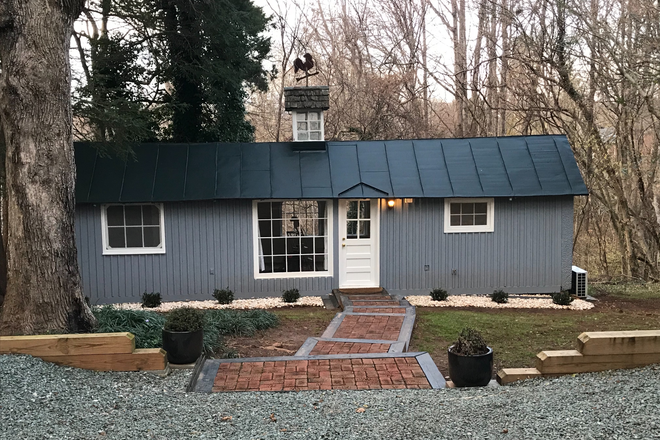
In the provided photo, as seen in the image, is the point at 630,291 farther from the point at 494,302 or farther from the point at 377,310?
the point at 377,310

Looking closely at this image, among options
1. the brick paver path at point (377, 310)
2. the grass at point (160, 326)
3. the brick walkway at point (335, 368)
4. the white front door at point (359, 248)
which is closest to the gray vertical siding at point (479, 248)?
the white front door at point (359, 248)

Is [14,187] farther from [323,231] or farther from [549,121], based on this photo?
[549,121]

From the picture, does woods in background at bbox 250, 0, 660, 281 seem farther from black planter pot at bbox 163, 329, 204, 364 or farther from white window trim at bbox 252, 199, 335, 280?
black planter pot at bbox 163, 329, 204, 364

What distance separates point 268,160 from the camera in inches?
382

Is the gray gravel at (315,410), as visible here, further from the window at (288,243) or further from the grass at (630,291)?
the grass at (630,291)

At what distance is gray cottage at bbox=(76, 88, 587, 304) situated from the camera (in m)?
9.18

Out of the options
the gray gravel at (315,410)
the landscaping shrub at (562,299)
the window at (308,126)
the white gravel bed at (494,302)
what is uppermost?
the window at (308,126)

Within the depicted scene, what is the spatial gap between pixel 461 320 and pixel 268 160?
474 centimetres

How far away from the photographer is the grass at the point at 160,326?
17.6 feet

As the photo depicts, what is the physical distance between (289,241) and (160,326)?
4.17 metres

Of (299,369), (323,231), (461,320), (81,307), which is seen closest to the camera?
(299,369)

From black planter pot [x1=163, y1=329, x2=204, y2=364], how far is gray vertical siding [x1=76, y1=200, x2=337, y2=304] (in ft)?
15.3

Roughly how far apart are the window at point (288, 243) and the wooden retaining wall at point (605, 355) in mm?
5550

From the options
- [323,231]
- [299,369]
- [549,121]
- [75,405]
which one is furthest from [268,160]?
[549,121]
